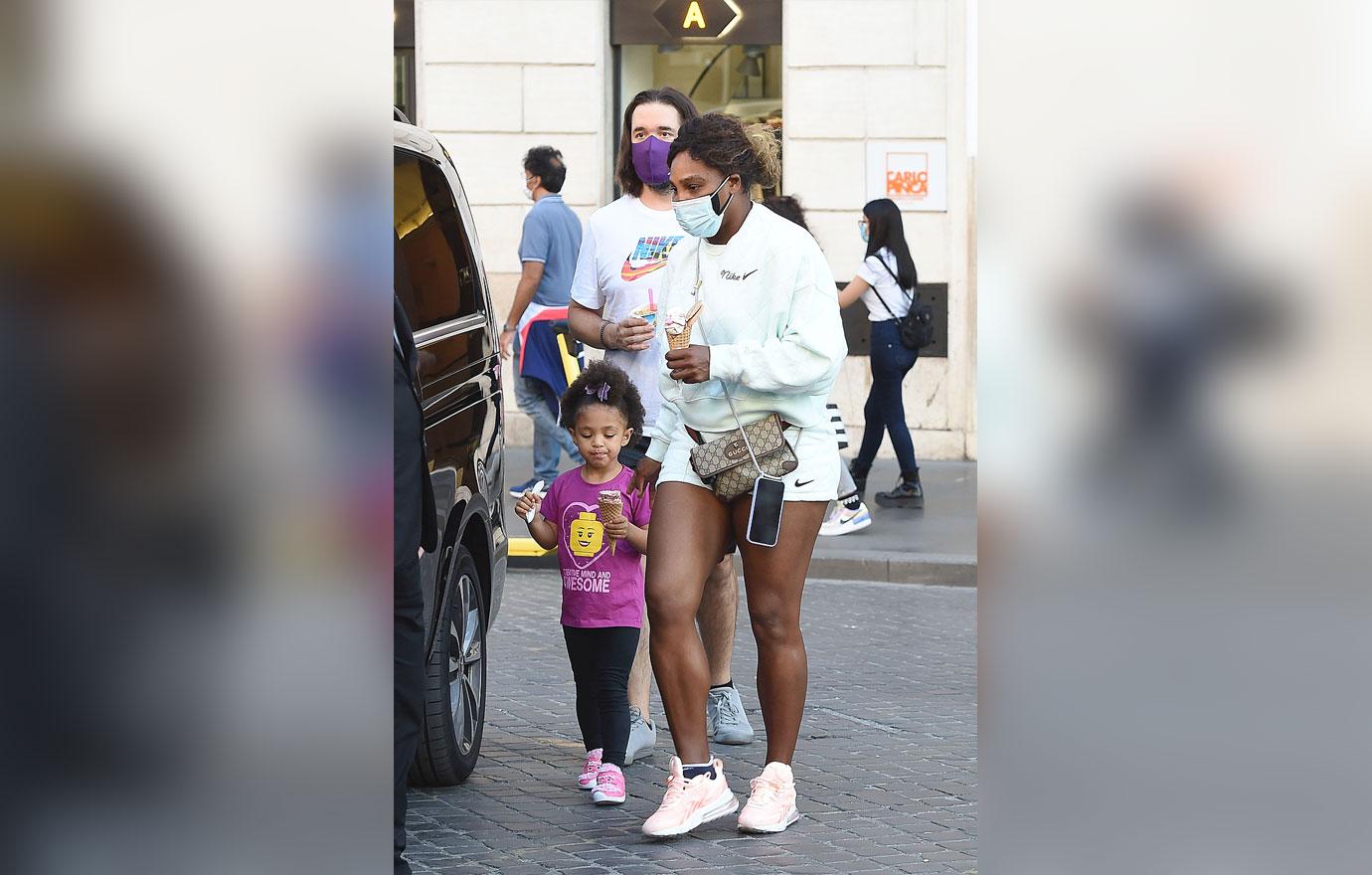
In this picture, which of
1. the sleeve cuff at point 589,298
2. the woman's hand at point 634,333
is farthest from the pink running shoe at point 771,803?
the sleeve cuff at point 589,298

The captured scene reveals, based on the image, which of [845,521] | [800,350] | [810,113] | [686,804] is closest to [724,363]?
[800,350]

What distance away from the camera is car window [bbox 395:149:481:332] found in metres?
5.43

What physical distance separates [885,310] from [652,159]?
5.91 m

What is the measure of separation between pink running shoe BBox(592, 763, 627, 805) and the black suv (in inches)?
18.4

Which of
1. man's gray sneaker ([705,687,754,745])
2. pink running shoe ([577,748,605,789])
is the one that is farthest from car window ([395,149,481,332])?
man's gray sneaker ([705,687,754,745])

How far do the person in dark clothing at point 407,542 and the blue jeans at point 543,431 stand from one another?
24.1 feet

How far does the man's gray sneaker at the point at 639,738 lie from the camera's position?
617 centimetres

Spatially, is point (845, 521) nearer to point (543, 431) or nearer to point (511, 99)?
point (543, 431)

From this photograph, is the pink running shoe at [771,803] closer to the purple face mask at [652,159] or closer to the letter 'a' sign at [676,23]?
the purple face mask at [652,159]
